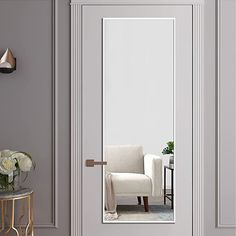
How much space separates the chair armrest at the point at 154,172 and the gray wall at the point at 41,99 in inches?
24.8

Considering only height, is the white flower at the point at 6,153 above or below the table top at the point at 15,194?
above

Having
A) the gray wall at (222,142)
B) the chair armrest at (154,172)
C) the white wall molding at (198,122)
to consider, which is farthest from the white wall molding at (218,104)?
the chair armrest at (154,172)

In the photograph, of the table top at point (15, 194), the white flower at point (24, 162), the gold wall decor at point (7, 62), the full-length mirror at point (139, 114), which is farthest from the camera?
the full-length mirror at point (139, 114)

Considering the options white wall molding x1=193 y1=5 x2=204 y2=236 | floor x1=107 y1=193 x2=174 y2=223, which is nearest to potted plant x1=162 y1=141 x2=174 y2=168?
white wall molding x1=193 y1=5 x2=204 y2=236

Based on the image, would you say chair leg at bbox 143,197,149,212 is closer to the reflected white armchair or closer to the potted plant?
the reflected white armchair

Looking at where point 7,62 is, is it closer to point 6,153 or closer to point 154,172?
point 6,153

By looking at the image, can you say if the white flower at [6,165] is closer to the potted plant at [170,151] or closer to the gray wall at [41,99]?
the gray wall at [41,99]

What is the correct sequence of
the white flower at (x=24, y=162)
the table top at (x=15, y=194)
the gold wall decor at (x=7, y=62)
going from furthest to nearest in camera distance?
the gold wall decor at (x=7, y=62)
the white flower at (x=24, y=162)
the table top at (x=15, y=194)

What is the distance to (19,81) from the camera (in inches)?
137

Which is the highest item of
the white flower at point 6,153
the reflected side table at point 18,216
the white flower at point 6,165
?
the white flower at point 6,153

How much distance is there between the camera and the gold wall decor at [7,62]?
10.9 feet

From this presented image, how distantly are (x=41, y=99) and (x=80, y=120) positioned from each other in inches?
14.0

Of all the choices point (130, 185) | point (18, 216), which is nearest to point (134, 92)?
point (130, 185)

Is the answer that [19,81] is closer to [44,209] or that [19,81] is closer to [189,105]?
[44,209]
